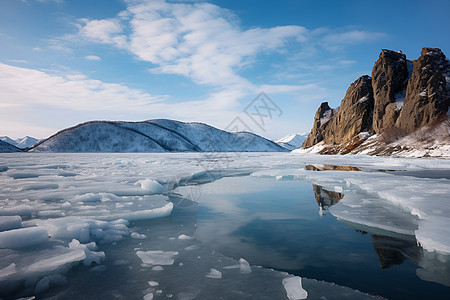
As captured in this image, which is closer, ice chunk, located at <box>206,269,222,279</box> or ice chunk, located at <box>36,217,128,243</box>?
ice chunk, located at <box>206,269,222,279</box>

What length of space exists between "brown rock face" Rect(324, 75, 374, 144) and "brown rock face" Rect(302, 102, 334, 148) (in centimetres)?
972

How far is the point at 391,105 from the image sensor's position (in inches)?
2154

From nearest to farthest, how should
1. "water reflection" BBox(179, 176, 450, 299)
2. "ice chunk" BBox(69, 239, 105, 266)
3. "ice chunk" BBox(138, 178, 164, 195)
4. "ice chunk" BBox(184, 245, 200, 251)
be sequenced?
"water reflection" BBox(179, 176, 450, 299)
"ice chunk" BBox(69, 239, 105, 266)
"ice chunk" BBox(184, 245, 200, 251)
"ice chunk" BBox(138, 178, 164, 195)

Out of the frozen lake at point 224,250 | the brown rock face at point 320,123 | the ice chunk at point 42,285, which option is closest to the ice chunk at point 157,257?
the frozen lake at point 224,250

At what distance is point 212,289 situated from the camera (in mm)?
2977

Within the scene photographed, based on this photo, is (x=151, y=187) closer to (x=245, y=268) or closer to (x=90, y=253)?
(x=90, y=253)

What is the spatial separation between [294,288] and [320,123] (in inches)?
3655

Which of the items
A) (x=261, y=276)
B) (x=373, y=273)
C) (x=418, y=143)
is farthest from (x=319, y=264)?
(x=418, y=143)

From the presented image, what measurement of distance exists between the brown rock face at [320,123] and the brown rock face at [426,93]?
120ft

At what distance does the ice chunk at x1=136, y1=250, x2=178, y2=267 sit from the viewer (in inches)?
146

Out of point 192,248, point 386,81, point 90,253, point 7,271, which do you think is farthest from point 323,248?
point 386,81

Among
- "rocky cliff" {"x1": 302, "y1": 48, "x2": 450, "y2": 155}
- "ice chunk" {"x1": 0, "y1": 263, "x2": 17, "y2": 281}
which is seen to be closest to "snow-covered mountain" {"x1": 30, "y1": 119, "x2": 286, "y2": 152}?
"rocky cliff" {"x1": 302, "y1": 48, "x2": 450, "y2": 155}

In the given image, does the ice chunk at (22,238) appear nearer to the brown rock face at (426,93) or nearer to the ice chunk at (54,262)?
the ice chunk at (54,262)

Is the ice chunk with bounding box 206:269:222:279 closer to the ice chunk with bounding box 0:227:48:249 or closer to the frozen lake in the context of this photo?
the frozen lake
